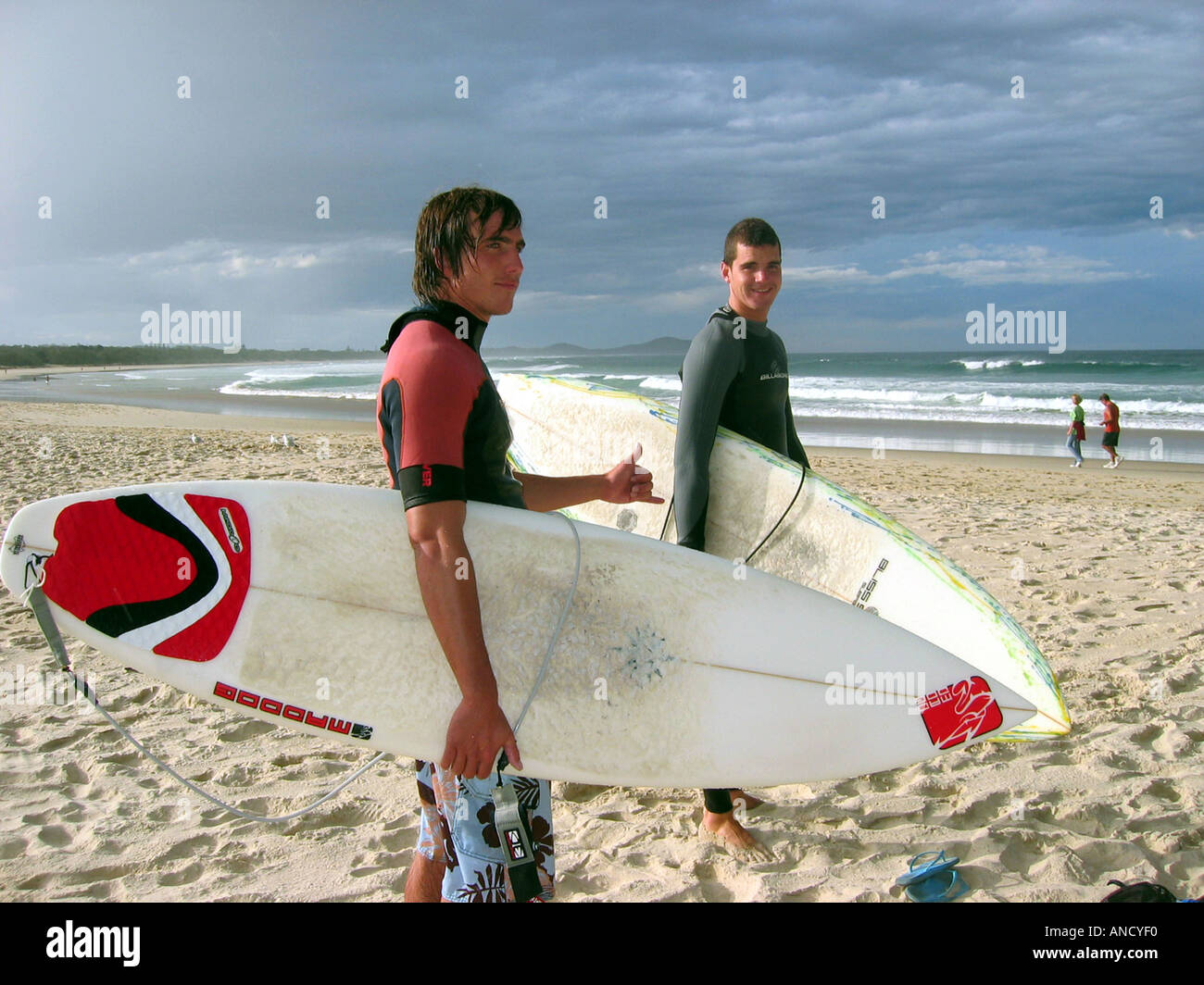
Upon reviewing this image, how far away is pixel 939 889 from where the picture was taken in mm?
2174

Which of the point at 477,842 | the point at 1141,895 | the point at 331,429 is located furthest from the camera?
the point at 331,429

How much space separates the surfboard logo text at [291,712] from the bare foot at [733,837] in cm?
119

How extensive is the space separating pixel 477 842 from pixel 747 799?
1485 mm

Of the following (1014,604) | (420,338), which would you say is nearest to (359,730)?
(420,338)

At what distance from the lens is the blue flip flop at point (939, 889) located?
2154mm

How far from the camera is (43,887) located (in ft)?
7.12

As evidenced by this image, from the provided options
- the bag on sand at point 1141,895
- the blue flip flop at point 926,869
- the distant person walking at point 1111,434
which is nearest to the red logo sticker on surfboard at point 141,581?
the blue flip flop at point 926,869

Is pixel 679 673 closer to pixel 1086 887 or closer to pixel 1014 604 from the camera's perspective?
pixel 1086 887
